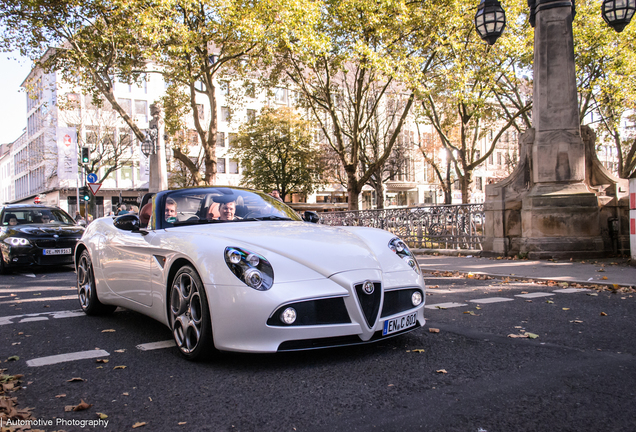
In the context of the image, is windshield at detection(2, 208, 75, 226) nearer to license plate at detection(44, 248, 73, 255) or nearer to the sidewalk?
license plate at detection(44, 248, 73, 255)

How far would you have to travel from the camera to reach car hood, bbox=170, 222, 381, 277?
377 centimetres

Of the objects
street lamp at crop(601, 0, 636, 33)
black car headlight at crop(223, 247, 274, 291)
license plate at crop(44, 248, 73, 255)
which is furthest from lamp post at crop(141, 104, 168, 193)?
black car headlight at crop(223, 247, 274, 291)

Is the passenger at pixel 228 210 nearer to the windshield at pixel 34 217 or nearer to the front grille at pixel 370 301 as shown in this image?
the front grille at pixel 370 301

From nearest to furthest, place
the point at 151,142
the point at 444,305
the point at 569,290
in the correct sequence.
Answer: the point at 444,305, the point at 569,290, the point at 151,142

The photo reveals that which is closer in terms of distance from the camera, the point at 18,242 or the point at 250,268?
the point at 250,268

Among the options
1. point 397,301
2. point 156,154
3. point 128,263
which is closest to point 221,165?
point 156,154

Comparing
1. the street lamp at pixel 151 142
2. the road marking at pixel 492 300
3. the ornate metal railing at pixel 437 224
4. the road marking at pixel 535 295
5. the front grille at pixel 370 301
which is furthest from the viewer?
the street lamp at pixel 151 142

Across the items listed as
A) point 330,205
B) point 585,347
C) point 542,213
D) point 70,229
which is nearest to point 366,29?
point 542,213

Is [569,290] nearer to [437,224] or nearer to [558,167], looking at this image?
[558,167]

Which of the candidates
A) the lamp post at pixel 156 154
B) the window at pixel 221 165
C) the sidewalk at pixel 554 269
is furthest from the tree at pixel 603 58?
the window at pixel 221 165

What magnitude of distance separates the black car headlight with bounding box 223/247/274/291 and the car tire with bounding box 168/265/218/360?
33 centimetres

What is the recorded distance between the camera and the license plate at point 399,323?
12.5 feet

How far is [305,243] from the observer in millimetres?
3980

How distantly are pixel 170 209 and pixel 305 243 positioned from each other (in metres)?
1.61
